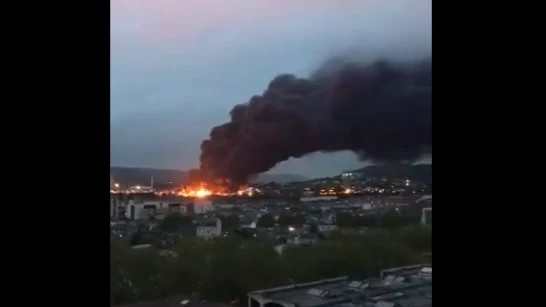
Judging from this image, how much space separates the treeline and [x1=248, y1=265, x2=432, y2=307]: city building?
0.05ft

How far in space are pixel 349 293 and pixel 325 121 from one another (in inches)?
14.1

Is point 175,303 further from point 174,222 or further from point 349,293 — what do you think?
point 349,293

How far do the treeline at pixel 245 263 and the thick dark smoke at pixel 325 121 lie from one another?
15cm

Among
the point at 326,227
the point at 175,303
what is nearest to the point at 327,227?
the point at 326,227

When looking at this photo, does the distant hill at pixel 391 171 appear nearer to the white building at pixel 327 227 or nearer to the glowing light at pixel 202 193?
the white building at pixel 327 227

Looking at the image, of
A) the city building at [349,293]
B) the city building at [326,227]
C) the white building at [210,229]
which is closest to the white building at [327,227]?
the city building at [326,227]

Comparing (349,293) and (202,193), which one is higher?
(202,193)

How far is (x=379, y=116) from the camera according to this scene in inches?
43.9

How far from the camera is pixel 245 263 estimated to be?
43.2 inches
